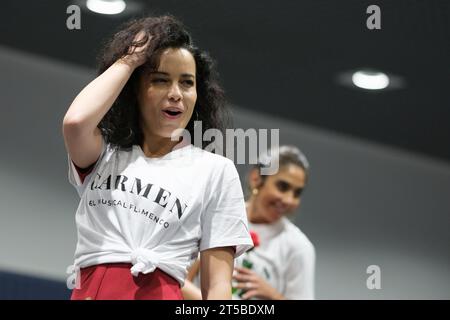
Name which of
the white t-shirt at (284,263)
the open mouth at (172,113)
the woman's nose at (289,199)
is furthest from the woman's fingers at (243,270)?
the open mouth at (172,113)

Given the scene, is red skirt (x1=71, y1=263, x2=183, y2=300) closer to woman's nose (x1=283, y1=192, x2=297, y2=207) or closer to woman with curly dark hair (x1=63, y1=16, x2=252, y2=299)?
woman with curly dark hair (x1=63, y1=16, x2=252, y2=299)

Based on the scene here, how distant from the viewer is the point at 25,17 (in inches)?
94.6

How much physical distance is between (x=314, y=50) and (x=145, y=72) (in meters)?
1.48

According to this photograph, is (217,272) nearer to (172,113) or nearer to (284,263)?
(172,113)

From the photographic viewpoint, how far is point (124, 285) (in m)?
1.03

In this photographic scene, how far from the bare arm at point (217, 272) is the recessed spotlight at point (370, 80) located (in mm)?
1739

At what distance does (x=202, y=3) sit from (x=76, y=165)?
915 mm

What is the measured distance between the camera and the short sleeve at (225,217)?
1071mm

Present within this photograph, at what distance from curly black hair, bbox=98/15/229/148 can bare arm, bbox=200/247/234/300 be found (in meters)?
0.17

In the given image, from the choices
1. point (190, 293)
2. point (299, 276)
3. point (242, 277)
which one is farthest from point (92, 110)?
point (299, 276)

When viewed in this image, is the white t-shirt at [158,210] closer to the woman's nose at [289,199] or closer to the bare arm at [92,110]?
the bare arm at [92,110]

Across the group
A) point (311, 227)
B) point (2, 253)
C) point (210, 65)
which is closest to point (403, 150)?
point (311, 227)

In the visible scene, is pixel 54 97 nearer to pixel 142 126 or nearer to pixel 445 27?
pixel 445 27
